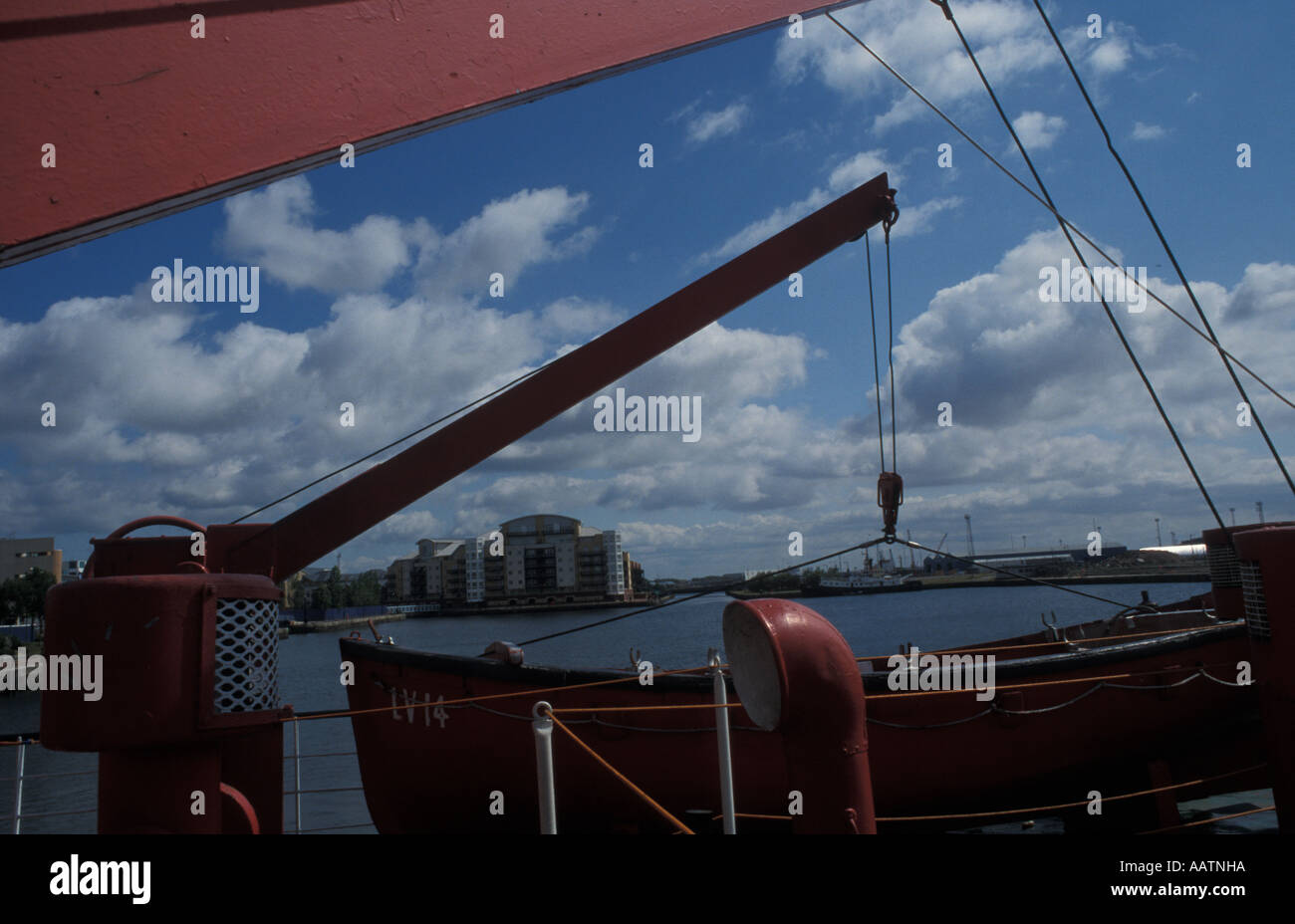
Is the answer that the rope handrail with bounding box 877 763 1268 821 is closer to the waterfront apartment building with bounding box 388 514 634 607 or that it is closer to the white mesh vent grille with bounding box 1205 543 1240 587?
the white mesh vent grille with bounding box 1205 543 1240 587

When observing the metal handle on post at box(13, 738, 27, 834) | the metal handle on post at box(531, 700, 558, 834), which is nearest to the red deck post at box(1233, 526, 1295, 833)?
the metal handle on post at box(531, 700, 558, 834)

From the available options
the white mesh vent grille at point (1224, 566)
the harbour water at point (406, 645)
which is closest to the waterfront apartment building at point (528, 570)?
the harbour water at point (406, 645)

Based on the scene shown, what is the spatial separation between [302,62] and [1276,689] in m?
6.82

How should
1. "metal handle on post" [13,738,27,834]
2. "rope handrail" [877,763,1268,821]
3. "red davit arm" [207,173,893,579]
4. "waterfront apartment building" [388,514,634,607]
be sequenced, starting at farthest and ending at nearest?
"waterfront apartment building" [388,514,634,607], "rope handrail" [877,763,1268,821], "metal handle on post" [13,738,27,834], "red davit arm" [207,173,893,579]

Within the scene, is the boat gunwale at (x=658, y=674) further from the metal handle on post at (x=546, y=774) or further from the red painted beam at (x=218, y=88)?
the red painted beam at (x=218, y=88)

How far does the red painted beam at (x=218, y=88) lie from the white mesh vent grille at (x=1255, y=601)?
234 inches

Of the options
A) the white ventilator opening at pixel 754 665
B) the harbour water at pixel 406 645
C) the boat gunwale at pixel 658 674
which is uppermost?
the white ventilator opening at pixel 754 665

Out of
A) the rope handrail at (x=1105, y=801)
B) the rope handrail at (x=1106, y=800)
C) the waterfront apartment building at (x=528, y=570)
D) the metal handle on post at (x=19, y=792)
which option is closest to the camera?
the metal handle on post at (x=19, y=792)

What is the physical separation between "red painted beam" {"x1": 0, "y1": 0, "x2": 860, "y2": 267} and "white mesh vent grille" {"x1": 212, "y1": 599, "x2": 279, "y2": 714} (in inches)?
98.1

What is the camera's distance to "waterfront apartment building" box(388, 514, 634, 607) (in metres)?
99.4

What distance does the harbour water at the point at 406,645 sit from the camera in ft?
53.2

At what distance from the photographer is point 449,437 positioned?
5285 mm

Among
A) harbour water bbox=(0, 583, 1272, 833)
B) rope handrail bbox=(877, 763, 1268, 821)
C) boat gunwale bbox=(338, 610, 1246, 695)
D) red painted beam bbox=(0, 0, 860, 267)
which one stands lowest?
harbour water bbox=(0, 583, 1272, 833)
